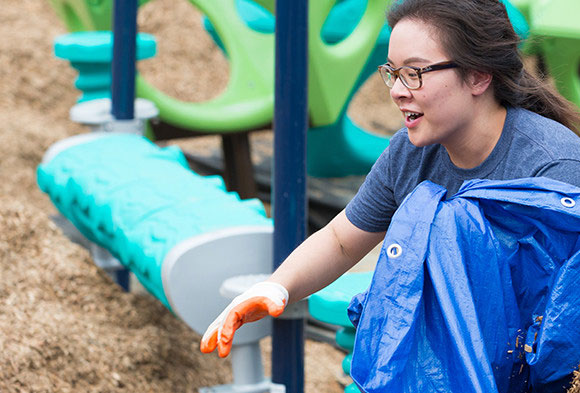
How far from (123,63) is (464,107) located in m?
1.86

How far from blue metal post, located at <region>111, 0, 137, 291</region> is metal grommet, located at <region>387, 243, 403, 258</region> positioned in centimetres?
190

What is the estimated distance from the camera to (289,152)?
80.7 inches

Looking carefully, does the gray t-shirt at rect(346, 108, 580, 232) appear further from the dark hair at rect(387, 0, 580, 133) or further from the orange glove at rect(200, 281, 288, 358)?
the orange glove at rect(200, 281, 288, 358)

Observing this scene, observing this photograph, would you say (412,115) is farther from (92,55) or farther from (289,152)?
(92,55)

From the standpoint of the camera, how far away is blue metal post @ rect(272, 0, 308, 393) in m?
1.99

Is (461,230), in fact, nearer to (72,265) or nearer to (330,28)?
Answer: (72,265)

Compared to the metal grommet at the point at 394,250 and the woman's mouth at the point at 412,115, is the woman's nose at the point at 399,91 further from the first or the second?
the metal grommet at the point at 394,250

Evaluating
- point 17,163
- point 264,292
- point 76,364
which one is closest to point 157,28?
point 17,163

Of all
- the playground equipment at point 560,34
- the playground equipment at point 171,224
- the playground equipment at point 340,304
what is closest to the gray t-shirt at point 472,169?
the playground equipment at point 340,304

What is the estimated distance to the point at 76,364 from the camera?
7.70ft

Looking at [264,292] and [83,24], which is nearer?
[264,292]

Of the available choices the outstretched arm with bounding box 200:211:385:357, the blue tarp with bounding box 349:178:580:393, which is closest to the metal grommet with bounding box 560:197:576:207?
the blue tarp with bounding box 349:178:580:393

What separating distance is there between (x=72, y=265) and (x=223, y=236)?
0.87 metres

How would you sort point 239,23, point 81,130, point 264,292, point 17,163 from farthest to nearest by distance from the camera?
1. point 81,130
2. point 17,163
3. point 239,23
4. point 264,292
